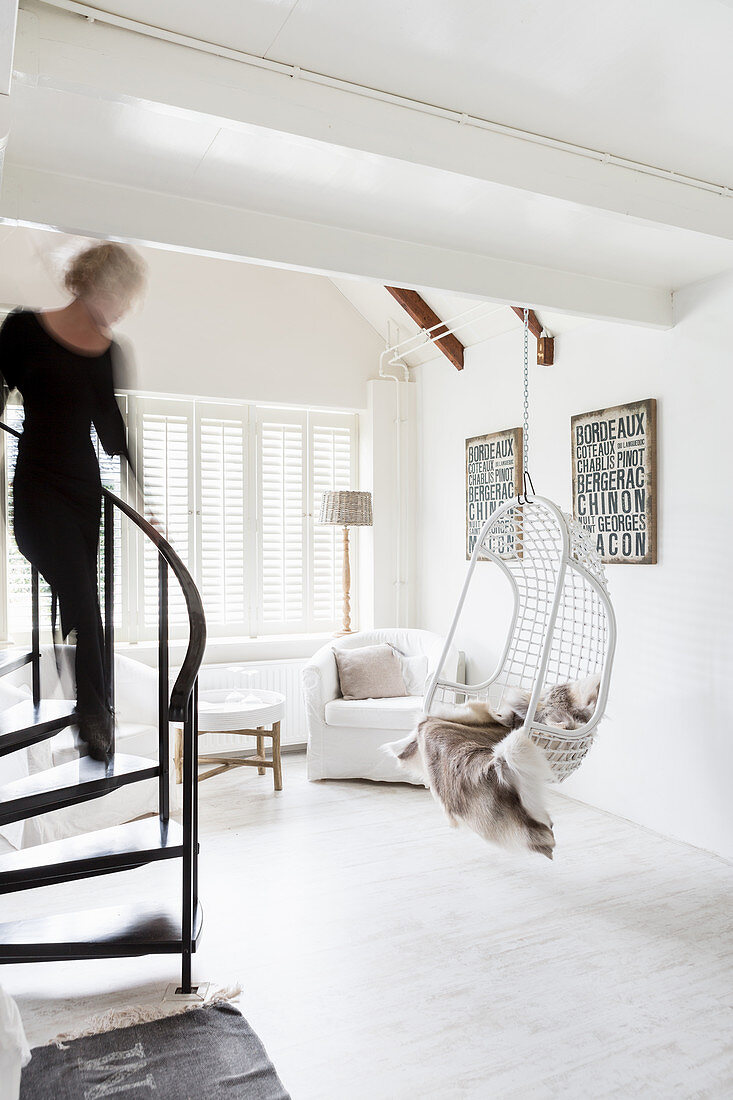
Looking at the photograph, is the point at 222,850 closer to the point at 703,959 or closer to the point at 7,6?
the point at 703,959

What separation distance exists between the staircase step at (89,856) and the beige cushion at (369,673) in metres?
2.14

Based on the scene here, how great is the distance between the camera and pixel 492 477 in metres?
4.70

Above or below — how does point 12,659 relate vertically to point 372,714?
above

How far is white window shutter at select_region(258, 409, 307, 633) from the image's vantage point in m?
5.23

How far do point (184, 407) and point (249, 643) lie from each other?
1592 mm

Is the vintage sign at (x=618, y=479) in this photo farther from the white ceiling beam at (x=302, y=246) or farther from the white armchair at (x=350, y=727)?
the white armchair at (x=350, y=727)

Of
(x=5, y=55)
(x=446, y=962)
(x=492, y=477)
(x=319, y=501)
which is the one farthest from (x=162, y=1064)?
(x=319, y=501)

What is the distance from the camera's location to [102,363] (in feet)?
5.10

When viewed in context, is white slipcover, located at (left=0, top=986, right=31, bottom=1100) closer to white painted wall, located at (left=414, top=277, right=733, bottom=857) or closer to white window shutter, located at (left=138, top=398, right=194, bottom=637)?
white painted wall, located at (left=414, top=277, right=733, bottom=857)

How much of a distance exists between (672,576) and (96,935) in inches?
108

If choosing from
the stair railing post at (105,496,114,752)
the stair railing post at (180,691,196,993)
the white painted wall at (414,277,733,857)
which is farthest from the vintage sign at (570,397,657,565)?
the stair railing post at (105,496,114,752)

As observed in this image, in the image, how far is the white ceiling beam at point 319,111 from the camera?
71.8 inches

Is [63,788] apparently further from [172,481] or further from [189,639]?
[172,481]

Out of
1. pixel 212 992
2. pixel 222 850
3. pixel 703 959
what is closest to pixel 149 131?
pixel 212 992
